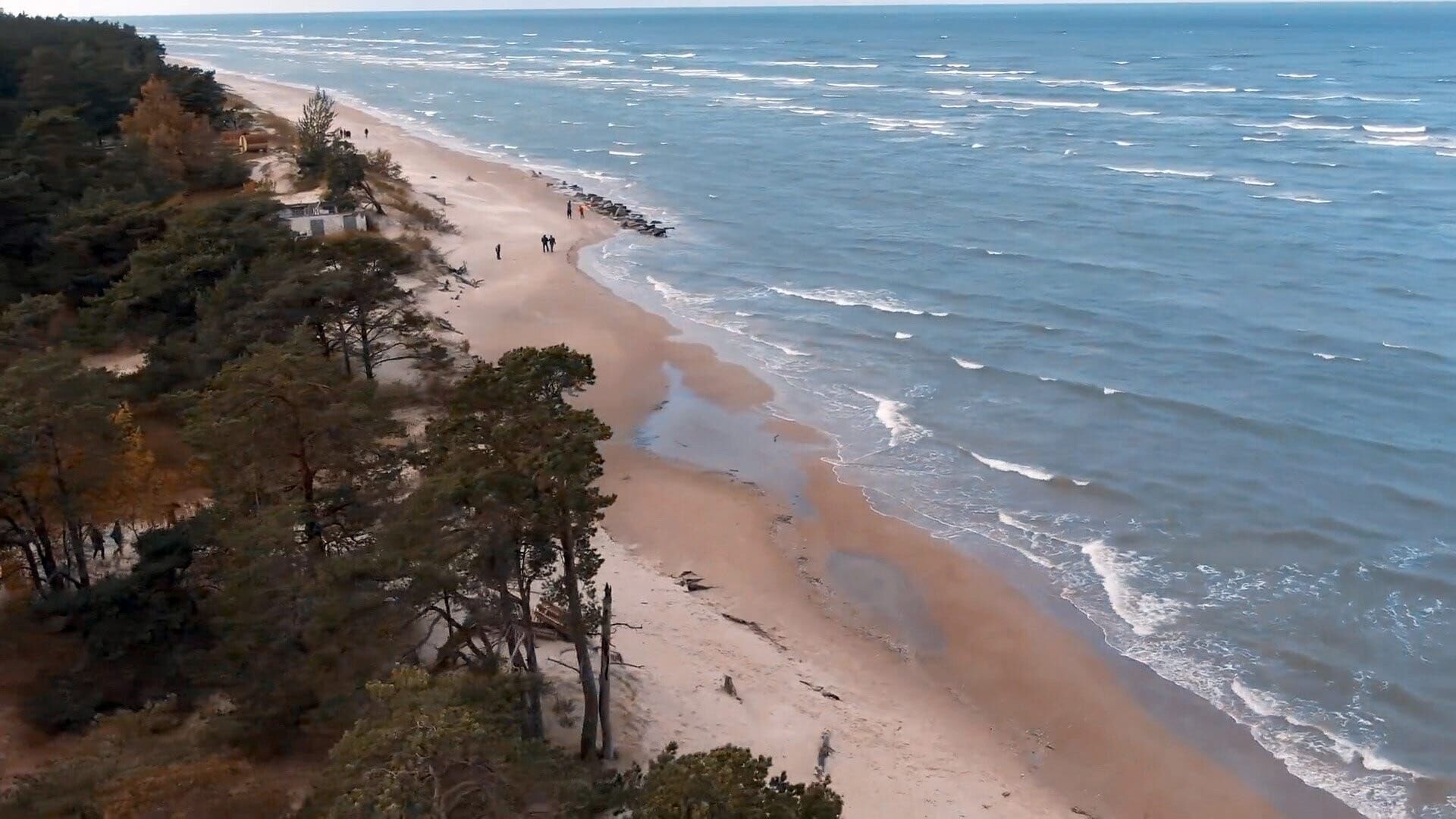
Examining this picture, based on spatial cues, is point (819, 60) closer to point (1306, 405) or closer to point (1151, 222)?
point (1151, 222)

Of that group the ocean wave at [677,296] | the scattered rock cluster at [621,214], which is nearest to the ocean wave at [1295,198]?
the scattered rock cluster at [621,214]

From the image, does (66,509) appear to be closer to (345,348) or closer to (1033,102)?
(345,348)

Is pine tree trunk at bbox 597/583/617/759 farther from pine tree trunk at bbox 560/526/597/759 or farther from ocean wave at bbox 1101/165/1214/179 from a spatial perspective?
ocean wave at bbox 1101/165/1214/179

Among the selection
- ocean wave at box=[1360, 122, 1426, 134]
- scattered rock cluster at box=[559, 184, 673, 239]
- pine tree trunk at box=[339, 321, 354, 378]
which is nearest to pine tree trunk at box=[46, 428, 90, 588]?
pine tree trunk at box=[339, 321, 354, 378]

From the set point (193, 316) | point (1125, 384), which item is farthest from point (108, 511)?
point (1125, 384)

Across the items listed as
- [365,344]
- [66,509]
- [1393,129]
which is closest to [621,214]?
[365,344]
